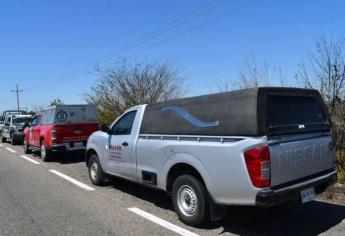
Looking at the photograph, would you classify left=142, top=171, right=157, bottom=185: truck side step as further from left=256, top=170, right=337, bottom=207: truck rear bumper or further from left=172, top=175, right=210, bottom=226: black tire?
left=256, top=170, right=337, bottom=207: truck rear bumper

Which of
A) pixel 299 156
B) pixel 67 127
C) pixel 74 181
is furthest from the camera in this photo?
pixel 67 127

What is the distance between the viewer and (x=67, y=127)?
15.2 meters

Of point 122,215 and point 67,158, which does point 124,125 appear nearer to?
point 122,215

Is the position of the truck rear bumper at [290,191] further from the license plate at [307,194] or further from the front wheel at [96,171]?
the front wheel at [96,171]

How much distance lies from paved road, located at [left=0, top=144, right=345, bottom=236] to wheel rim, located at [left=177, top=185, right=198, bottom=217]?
231mm

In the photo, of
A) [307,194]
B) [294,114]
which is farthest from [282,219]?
[294,114]

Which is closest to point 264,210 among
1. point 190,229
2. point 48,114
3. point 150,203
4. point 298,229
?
point 298,229

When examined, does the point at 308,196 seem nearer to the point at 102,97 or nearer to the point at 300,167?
the point at 300,167

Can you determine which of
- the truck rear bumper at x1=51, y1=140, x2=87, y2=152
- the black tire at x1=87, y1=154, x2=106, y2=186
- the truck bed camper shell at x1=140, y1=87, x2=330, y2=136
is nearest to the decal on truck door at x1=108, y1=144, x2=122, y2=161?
the black tire at x1=87, y1=154, x2=106, y2=186

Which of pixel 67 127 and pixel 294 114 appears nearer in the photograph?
pixel 294 114

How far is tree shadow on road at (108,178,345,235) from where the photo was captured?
6.15 m

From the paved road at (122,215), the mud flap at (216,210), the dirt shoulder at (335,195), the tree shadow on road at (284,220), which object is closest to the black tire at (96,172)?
the paved road at (122,215)

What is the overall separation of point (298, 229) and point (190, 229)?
1502 millimetres

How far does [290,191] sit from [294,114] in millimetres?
1115
